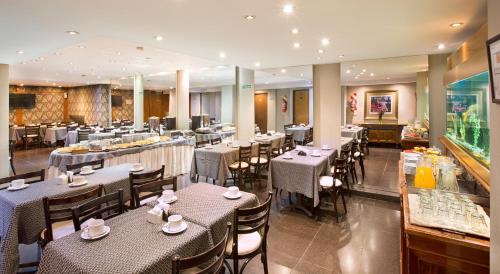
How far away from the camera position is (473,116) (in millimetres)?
2504

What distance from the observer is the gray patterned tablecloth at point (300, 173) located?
154 inches

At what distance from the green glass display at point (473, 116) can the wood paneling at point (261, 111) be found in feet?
36.8

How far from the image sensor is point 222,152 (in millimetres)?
5086

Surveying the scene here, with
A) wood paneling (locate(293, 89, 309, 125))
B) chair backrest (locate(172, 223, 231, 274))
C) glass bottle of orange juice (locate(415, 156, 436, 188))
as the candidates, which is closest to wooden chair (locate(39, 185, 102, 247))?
chair backrest (locate(172, 223, 231, 274))

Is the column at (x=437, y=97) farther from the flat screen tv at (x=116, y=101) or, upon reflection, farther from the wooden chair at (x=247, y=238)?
the flat screen tv at (x=116, y=101)

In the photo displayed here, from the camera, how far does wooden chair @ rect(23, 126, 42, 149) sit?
1053 cm

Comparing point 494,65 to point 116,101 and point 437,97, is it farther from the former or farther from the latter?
point 116,101

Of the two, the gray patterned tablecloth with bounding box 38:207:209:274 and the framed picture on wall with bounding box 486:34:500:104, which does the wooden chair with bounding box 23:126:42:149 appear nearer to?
the gray patterned tablecloth with bounding box 38:207:209:274

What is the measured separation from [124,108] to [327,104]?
14186 millimetres

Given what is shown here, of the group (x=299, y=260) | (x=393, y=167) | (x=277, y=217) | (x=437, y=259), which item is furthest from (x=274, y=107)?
(x=437, y=259)

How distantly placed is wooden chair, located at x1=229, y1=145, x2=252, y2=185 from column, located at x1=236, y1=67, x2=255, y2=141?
5.53ft

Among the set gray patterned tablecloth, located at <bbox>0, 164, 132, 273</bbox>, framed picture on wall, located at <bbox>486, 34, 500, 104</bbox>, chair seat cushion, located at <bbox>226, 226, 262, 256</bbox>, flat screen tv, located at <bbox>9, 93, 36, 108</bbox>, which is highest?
flat screen tv, located at <bbox>9, 93, 36, 108</bbox>

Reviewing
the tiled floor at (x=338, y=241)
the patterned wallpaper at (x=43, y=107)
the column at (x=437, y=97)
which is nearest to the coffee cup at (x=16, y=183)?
the tiled floor at (x=338, y=241)

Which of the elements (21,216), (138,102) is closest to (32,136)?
(138,102)
